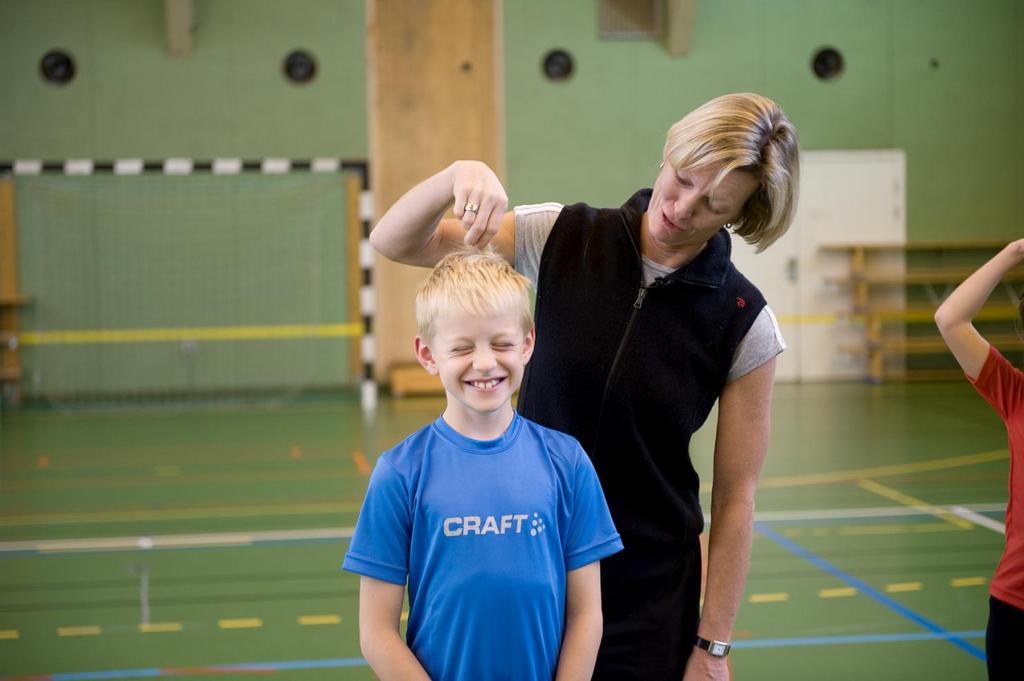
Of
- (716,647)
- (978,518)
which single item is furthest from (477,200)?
(978,518)

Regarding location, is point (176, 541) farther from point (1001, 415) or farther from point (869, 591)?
point (1001, 415)

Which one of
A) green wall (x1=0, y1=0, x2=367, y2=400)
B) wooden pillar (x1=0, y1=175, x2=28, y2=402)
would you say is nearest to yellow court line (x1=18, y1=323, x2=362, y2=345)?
green wall (x1=0, y1=0, x2=367, y2=400)

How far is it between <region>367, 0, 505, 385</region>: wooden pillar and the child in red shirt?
8.95 m

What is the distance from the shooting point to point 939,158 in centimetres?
1174

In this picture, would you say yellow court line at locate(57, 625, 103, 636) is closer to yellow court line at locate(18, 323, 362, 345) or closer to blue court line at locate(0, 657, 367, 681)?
blue court line at locate(0, 657, 367, 681)

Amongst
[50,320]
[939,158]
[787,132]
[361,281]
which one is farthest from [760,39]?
[787,132]

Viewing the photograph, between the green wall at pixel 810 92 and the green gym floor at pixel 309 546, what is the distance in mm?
3476

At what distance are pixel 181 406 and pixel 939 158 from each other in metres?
8.41

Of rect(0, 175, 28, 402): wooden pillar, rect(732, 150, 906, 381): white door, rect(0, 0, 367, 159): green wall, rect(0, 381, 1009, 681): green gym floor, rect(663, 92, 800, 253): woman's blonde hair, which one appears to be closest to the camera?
rect(663, 92, 800, 253): woman's blonde hair

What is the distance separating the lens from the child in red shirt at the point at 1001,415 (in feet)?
7.38

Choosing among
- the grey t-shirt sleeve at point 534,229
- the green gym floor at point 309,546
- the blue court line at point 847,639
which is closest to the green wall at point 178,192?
the green gym floor at point 309,546

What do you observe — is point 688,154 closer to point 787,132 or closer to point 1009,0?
point 787,132

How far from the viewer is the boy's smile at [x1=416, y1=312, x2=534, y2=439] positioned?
1.54 m

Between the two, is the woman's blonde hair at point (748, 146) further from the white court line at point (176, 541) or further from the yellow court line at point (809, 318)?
the yellow court line at point (809, 318)
